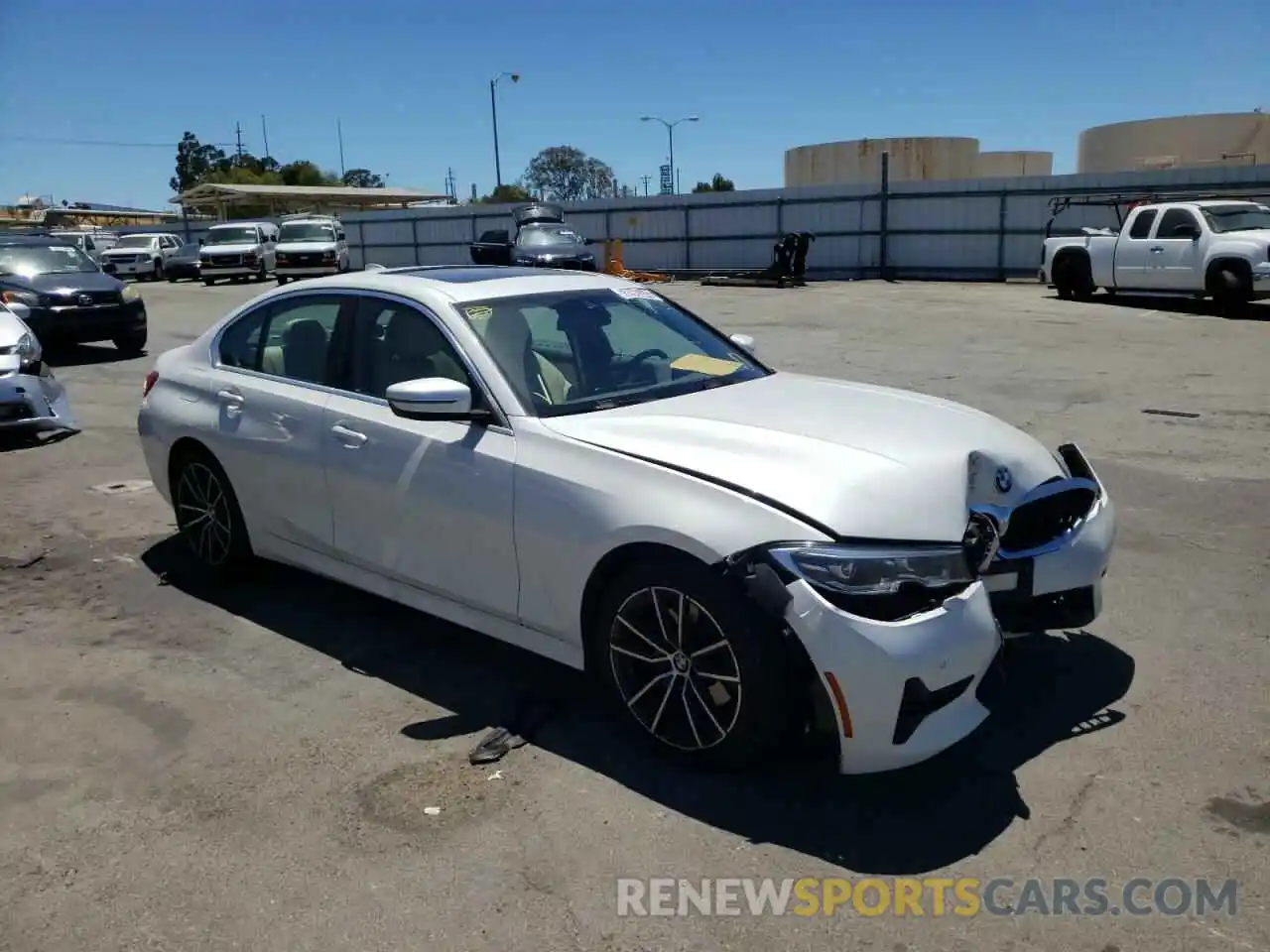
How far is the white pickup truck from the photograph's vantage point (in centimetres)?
1762

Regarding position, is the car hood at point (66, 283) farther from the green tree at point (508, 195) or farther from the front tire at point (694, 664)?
the green tree at point (508, 195)

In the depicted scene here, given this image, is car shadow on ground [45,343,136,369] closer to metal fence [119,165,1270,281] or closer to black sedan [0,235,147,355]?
black sedan [0,235,147,355]

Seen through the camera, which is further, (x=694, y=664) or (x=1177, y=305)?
(x=1177, y=305)

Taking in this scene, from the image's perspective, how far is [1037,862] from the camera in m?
3.11

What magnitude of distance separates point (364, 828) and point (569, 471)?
1308 mm

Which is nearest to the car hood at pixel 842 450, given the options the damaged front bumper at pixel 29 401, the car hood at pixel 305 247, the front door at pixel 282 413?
the front door at pixel 282 413

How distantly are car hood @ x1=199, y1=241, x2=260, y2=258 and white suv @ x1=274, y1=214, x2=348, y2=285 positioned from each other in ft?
6.32

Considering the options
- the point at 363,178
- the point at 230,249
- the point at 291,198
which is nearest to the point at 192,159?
the point at 363,178

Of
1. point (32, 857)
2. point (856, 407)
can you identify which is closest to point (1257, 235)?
point (856, 407)

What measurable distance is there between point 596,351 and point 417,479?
92cm

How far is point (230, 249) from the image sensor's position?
33.2 meters

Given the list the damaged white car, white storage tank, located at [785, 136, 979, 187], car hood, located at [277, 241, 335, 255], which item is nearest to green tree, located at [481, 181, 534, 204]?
white storage tank, located at [785, 136, 979, 187]

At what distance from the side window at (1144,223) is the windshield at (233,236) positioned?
81.6ft

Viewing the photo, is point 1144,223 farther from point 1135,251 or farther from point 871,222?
point 871,222
